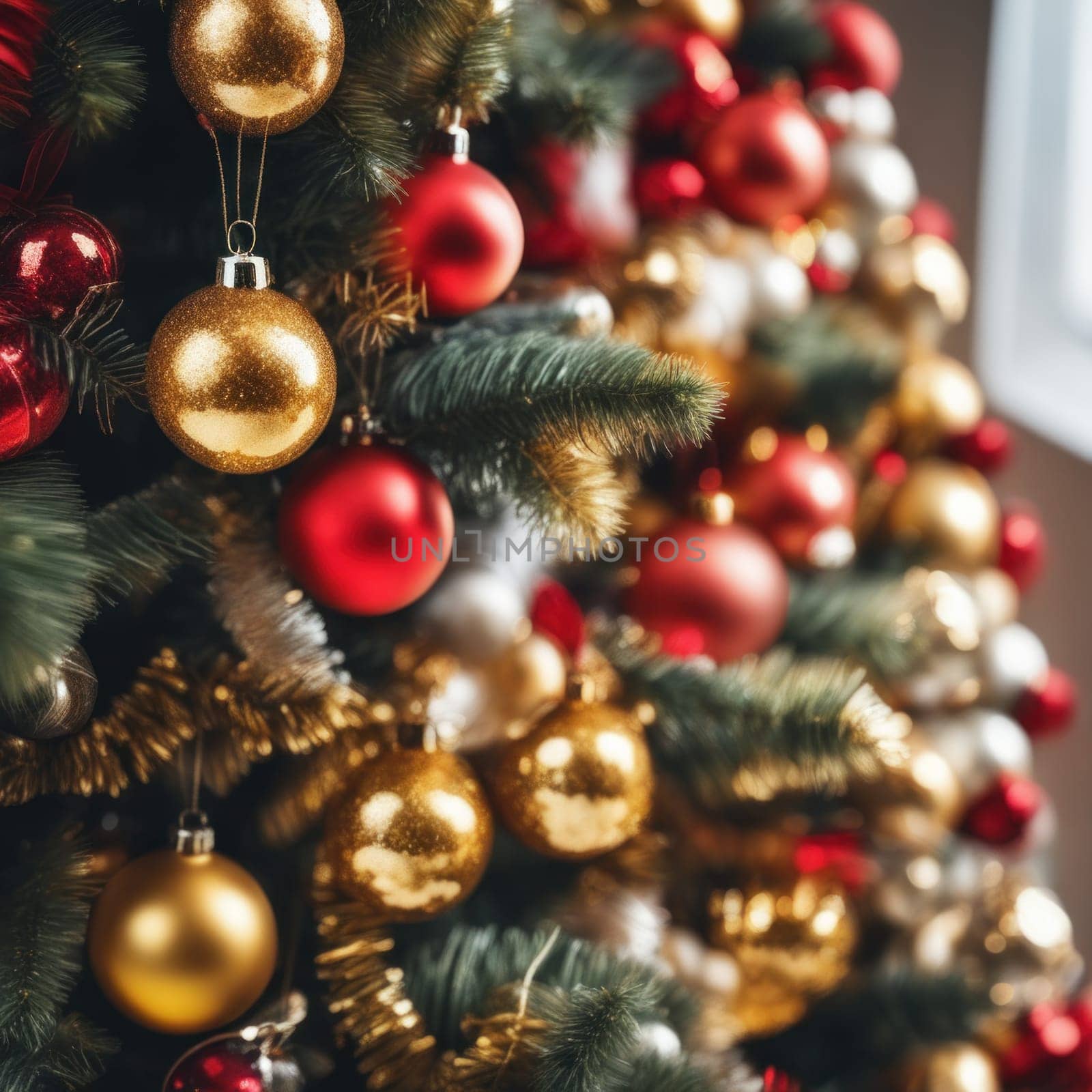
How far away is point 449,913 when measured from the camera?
0.67 meters

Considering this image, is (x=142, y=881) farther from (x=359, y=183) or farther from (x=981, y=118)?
(x=981, y=118)

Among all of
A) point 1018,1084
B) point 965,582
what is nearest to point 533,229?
point 965,582

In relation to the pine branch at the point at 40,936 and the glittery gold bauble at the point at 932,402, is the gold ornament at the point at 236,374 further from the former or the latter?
the glittery gold bauble at the point at 932,402

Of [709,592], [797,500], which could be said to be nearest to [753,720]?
[709,592]

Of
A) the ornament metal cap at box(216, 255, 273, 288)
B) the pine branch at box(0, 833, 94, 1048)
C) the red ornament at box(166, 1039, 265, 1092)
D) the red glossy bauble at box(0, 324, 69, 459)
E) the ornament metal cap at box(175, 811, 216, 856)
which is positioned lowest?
the red ornament at box(166, 1039, 265, 1092)

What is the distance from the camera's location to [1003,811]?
0.83 meters

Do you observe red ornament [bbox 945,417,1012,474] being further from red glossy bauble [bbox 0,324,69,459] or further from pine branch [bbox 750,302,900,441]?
red glossy bauble [bbox 0,324,69,459]

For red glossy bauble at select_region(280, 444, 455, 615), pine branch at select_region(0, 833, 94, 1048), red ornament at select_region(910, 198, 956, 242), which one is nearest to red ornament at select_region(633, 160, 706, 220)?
red ornament at select_region(910, 198, 956, 242)

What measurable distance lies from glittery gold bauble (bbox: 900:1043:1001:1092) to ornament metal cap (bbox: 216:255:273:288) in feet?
2.28

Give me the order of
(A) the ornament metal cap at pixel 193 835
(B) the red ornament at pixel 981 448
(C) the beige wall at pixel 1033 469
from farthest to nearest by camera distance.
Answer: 1. (C) the beige wall at pixel 1033 469
2. (B) the red ornament at pixel 981 448
3. (A) the ornament metal cap at pixel 193 835

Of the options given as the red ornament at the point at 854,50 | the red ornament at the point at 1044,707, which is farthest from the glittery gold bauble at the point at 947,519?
the red ornament at the point at 854,50

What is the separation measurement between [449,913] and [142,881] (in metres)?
0.20

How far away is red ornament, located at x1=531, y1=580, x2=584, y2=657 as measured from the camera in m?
0.65

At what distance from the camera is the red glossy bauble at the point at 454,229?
0.54 metres
